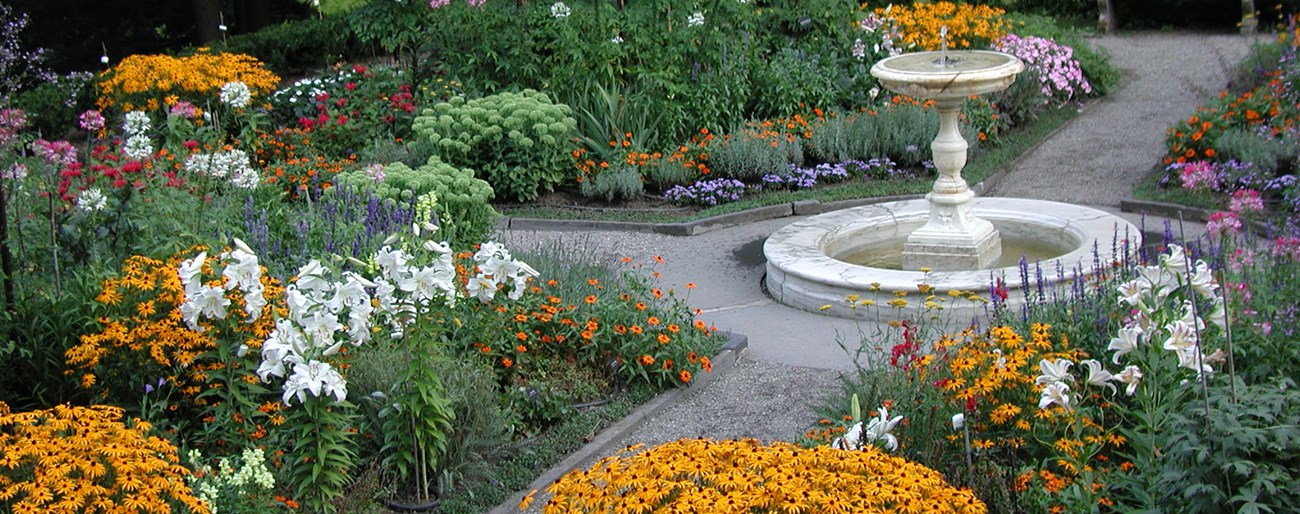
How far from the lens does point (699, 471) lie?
3656 millimetres

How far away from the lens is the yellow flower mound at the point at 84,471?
3.85 m

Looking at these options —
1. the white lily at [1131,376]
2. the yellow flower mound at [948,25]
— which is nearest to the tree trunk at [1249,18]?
the yellow flower mound at [948,25]

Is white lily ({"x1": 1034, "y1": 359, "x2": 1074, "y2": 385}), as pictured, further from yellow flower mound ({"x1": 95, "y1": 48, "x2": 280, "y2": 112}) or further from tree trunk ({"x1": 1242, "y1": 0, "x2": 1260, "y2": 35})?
tree trunk ({"x1": 1242, "y1": 0, "x2": 1260, "y2": 35})

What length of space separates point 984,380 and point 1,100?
5325 millimetres

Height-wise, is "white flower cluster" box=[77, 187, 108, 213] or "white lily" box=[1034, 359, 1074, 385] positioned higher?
"white flower cluster" box=[77, 187, 108, 213]

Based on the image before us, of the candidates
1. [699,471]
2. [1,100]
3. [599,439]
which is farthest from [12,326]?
[699,471]

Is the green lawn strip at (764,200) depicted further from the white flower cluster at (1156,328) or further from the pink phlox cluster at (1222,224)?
the white flower cluster at (1156,328)

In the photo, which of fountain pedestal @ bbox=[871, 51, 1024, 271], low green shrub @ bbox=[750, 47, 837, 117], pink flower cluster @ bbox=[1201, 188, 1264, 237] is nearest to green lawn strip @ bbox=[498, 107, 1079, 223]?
low green shrub @ bbox=[750, 47, 837, 117]

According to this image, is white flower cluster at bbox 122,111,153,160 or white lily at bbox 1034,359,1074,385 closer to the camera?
white lily at bbox 1034,359,1074,385

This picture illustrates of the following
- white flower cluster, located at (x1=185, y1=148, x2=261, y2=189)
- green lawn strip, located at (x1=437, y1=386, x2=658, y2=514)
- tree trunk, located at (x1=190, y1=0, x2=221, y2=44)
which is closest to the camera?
green lawn strip, located at (x1=437, y1=386, x2=658, y2=514)

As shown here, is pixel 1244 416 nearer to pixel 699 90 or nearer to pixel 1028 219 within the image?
pixel 1028 219

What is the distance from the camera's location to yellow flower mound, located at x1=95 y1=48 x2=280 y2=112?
12.2 metres

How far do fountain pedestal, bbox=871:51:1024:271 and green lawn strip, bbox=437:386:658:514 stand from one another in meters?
2.54

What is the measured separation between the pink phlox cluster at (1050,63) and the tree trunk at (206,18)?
35.2 ft
